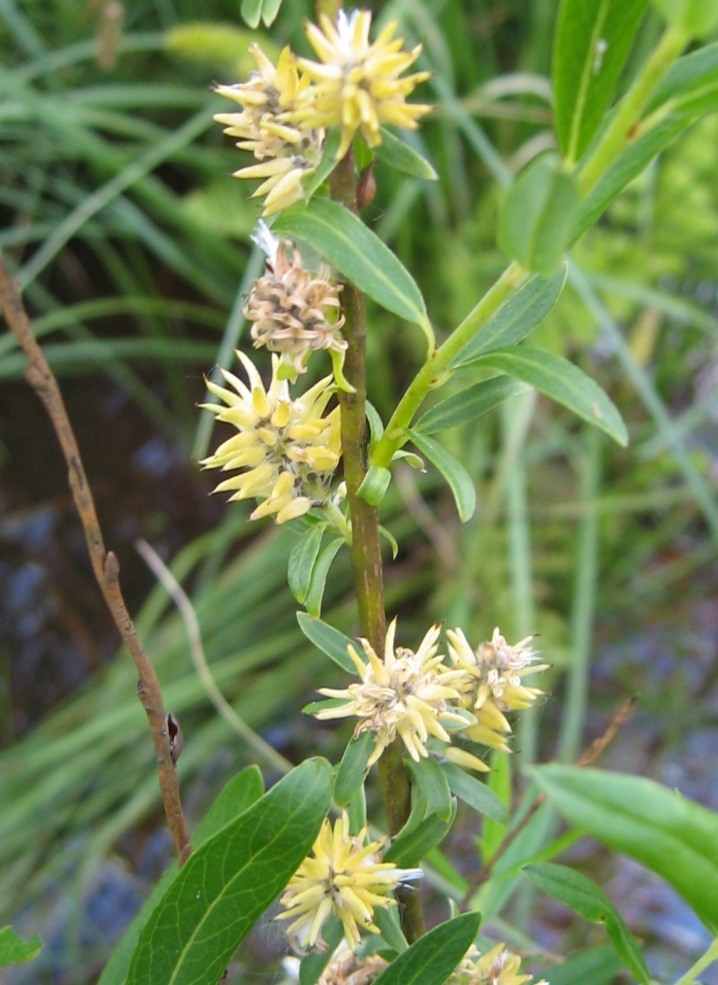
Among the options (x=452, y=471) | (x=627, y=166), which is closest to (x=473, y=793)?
(x=452, y=471)

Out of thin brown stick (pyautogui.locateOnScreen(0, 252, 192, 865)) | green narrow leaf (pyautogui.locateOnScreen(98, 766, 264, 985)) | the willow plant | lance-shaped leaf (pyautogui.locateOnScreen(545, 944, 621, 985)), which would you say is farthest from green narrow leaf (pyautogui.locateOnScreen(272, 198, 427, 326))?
lance-shaped leaf (pyautogui.locateOnScreen(545, 944, 621, 985))

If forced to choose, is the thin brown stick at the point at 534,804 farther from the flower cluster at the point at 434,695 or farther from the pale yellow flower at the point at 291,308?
the pale yellow flower at the point at 291,308

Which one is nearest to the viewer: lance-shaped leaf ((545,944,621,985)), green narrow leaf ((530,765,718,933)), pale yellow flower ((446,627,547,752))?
green narrow leaf ((530,765,718,933))

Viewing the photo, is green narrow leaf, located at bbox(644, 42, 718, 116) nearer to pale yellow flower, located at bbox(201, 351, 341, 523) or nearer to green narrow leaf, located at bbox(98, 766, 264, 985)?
pale yellow flower, located at bbox(201, 351, 341, 523)

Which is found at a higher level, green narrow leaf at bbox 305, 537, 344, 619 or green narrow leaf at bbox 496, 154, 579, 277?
green narrow leaf at bbox 496, 154, 579, 277

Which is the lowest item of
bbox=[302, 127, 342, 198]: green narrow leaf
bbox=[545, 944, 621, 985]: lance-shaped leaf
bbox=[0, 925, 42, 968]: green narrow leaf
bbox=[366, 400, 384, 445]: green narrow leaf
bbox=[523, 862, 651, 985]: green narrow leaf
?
bbox=[545, 944, 621, 985]: lance-shaped leaf

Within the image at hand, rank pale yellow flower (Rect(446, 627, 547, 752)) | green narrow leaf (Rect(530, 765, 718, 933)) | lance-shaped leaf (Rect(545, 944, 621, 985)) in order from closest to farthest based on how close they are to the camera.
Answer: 1. green narrow leaf (Rect(530, 765, 718, 933))
2. pale yellow flower (Rect(446, 627, 547, 752))
3. lance-shaped leaf (Rect(545, 944, 621, 985))

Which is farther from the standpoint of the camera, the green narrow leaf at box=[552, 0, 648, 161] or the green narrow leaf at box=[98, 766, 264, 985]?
the green narrow leaf at box=[98, 766, 264, 985]
